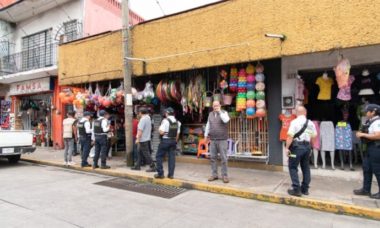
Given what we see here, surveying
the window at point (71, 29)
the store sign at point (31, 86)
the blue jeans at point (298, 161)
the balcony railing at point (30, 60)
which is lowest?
the blue jeans at point (298, 161)

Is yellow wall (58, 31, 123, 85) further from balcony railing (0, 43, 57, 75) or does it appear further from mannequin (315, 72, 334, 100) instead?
mannequin (315, 72, 334, 100)

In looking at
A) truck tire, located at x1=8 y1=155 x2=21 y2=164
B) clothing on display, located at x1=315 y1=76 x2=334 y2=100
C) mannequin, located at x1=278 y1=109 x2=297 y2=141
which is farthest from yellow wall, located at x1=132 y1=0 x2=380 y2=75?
truck tire, located at x1=8 y1=155 x2=21 y2=164

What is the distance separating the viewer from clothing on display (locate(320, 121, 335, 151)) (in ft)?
24.3

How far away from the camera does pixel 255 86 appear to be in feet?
25.5

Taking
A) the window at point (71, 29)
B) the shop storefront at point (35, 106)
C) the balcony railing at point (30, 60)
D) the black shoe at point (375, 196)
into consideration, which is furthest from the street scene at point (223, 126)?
the shop storefront at point (35, 106)

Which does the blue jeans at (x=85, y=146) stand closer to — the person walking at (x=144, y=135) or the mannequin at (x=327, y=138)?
the person walking at (x=144, y=135)

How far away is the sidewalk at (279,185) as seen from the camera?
5.26 meters

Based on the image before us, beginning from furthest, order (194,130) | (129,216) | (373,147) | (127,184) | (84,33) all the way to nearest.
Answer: (84,33) → (194,130) → (127,184) → (373,147) → (129,216)

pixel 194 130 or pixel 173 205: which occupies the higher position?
pixel 194 130

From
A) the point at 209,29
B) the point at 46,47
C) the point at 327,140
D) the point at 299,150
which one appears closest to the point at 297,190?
the point at 299,150

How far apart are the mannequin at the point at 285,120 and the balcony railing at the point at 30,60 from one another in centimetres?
1127

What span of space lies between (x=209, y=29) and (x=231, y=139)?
3.28 meters

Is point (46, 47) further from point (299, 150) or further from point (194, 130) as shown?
point (299, 150)

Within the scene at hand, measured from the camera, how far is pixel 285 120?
7.64m
